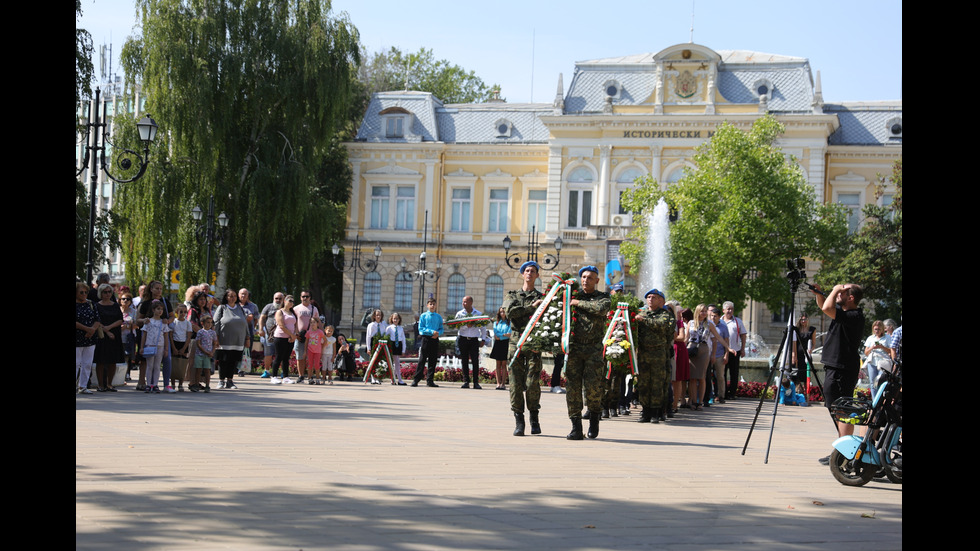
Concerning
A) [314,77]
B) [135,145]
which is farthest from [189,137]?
[314,77]

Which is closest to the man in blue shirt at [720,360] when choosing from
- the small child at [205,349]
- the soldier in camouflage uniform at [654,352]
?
the soldier in camouflage uniform at [654,352]

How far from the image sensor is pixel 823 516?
754 centimetres

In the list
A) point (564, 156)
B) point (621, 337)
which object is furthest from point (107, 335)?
point (564, 156)

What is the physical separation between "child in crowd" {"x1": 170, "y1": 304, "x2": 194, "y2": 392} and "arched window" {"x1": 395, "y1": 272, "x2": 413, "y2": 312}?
3734cm

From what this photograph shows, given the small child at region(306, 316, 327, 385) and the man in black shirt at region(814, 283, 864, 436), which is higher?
the man in black shirt at region(814, 283, 864, 436)

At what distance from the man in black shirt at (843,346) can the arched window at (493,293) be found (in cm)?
4396

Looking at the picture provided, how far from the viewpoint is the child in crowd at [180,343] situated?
703 inches

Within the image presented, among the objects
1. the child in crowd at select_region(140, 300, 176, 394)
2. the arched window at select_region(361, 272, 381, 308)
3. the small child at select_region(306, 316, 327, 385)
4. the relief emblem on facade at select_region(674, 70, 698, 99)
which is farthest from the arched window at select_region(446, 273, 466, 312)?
the child in crowd at select_region(140, 300, 176, 394)

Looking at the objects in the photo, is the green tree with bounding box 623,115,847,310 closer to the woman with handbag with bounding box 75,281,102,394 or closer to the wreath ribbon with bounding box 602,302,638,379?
the wreath ribbon with bounding box 602,302,638,379

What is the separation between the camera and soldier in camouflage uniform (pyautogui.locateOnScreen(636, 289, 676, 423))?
15.0 meters

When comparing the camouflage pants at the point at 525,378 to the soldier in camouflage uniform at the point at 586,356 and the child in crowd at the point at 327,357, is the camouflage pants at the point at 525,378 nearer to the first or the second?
the soldier in camouflage uniform at the point at 586,356
